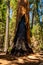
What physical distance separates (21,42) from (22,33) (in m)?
0.48

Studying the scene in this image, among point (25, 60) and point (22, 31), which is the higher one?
point (22, 31)

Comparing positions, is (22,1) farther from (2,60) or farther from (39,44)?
(39,44)


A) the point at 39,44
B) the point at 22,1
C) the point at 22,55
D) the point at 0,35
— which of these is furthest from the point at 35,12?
the point at 22,55

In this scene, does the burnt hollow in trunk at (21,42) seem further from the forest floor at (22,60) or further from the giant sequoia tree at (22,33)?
the forest floor at (22,60)

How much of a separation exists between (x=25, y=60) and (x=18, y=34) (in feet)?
5.07

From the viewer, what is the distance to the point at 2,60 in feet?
23.4

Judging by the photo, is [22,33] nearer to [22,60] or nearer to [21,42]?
[21,42]

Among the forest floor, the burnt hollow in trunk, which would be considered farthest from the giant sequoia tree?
the forest floor

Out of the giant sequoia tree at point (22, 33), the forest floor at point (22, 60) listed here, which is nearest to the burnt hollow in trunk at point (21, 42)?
the giant sequoia tree at point (22, 33)

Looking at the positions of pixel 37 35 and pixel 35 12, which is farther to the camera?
pixel 35 12

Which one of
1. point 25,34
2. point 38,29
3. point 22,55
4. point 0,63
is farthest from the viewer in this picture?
point 38,29

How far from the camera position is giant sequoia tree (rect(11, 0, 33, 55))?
829cm

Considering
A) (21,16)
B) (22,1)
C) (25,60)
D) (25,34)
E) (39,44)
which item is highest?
(22,1)

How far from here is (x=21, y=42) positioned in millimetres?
8406
